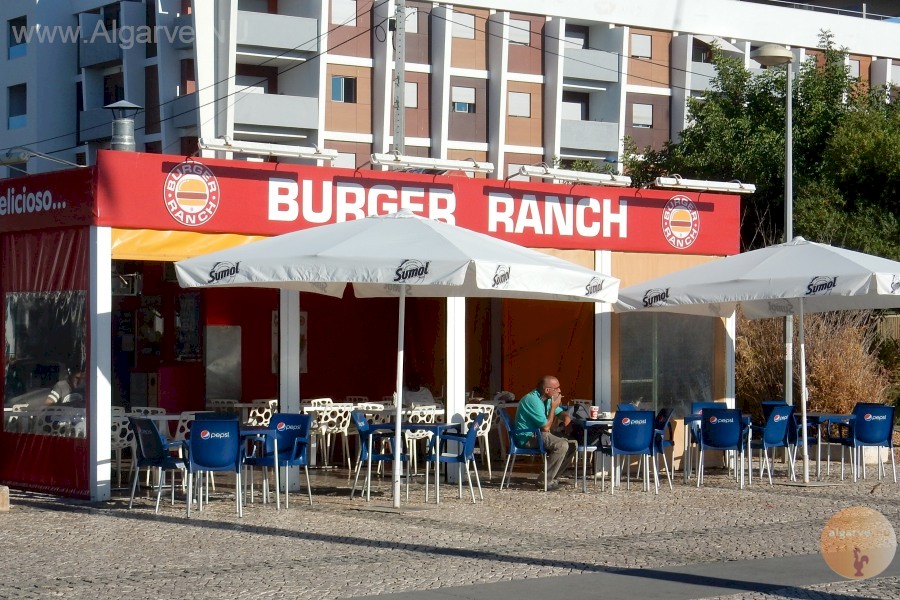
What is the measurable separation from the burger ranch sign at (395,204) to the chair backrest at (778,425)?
277cm

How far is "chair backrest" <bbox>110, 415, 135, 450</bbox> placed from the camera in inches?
528

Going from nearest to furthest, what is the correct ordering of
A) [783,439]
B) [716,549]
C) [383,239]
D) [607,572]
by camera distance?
[607,572] < [716,549] < [383,239] < [783,439]

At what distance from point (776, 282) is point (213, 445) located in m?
6.20

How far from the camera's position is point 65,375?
13.6 m

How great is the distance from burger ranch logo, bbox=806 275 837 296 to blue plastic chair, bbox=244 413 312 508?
211 inches

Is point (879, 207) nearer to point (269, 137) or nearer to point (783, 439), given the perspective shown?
point (783, 439)

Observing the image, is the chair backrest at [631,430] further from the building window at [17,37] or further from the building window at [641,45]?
the building window at [17,37]

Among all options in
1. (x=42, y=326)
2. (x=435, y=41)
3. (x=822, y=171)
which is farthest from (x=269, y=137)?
(x=42, y=326)

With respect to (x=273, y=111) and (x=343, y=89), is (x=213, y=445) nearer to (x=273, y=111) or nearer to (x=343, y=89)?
(x=273, y=111)

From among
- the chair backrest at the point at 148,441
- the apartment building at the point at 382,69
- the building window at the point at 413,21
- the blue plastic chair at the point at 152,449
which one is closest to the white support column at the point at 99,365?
the blue plastic chair at the point at 152,449

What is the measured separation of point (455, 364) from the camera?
49.3 ft

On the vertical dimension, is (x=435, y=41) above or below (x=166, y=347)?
above

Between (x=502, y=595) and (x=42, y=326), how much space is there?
744cm

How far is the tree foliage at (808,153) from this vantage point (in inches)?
1107
